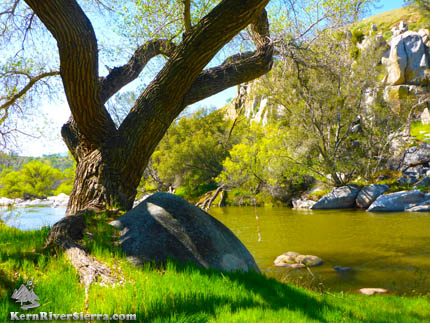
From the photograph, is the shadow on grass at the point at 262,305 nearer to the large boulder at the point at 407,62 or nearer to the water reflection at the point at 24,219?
the water reflection at the point at 24,219

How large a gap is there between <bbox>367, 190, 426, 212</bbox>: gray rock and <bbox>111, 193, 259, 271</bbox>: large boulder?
50.7 ft

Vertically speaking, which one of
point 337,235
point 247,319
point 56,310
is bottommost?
point 337,235

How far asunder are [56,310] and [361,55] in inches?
987

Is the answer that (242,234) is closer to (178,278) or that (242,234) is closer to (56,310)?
Answer: (178,278)

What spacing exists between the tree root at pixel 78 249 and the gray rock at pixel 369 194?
19208mm

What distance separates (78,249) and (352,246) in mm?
9427

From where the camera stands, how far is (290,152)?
80.1 ft

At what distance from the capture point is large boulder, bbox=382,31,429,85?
35.6 metres

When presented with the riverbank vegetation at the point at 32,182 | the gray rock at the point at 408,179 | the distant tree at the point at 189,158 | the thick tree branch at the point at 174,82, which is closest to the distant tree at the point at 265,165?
the gray rock at the point at 408,179

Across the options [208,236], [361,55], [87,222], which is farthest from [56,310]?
[361,55]

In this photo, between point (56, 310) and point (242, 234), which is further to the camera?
point (242, 234)

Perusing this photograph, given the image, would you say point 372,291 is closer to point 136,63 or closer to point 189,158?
point 136,63

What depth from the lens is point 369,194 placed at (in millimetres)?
20203

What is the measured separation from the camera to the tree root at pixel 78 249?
3.30m
